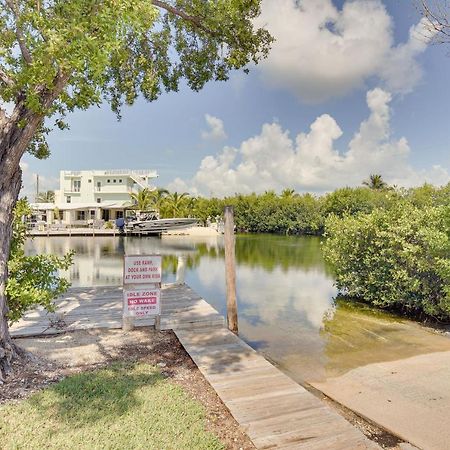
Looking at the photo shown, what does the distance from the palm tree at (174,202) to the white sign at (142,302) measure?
132 ft

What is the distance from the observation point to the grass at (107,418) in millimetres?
3195

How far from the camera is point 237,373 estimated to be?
4.86m

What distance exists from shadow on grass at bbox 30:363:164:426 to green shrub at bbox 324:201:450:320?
5909mm

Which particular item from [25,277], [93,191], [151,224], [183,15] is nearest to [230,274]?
[25,277]

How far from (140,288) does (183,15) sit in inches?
194

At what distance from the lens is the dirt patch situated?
3844 mm

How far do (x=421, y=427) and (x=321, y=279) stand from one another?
464 inches

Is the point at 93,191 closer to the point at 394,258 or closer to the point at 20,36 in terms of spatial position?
the point at 394,258

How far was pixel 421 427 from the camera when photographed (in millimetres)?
4230

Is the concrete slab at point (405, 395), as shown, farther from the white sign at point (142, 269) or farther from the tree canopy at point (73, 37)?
the tree canopy at point (73, 37)

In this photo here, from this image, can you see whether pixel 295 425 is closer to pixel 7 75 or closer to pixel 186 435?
pixel 186 435

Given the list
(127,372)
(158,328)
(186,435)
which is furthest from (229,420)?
(158,328)

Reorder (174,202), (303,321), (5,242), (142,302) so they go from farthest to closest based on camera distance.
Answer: (174,202) → (303,321) → (142,302) → (5,242)

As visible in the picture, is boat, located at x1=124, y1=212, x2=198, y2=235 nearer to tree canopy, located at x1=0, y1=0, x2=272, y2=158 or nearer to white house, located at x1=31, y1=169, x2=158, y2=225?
white house, located at x1=31, y1=169, x2=158, y2=225
